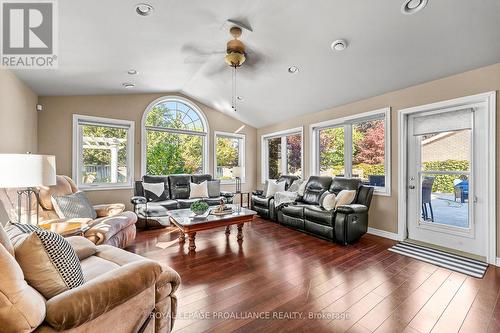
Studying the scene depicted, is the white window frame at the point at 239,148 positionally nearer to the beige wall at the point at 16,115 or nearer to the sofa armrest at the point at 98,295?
the beige wall at the point at 16,115

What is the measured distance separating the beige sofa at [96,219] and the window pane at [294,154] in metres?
3.88

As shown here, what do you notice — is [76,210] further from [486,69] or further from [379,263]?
[486,69]

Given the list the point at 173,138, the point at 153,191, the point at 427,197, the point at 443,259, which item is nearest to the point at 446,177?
the point at 427,197

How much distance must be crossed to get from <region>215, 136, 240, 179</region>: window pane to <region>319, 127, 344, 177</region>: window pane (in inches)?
98.8

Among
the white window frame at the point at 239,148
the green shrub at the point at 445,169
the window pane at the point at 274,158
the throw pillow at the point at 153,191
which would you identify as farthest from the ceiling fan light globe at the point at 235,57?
the window pane at the point at 274,158

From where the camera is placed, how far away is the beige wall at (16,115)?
2.79 meters

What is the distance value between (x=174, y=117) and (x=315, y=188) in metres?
3.73

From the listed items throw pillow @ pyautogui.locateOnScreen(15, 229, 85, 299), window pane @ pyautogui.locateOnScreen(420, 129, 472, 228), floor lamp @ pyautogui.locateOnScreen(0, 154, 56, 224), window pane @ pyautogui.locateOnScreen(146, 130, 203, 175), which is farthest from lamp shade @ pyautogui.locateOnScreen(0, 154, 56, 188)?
window pane @ pyautogui.locateOnScreen(420, 129, 472, 228)

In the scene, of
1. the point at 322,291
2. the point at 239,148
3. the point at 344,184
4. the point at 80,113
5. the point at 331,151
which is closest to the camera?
the point at 322,291

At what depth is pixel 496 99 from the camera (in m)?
2.76

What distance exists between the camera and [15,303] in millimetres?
901

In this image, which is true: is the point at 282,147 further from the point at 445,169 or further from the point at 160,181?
the point at 445,169

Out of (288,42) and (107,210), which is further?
(107,210)

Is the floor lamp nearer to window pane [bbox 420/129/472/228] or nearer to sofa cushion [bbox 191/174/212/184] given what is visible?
sofa cushion [bbox 191/174/212/184]
